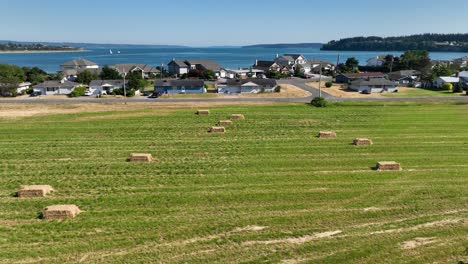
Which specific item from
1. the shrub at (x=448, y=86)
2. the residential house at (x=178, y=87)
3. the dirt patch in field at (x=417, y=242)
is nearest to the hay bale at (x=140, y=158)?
the dirt patch in field at (x=417, y=242)

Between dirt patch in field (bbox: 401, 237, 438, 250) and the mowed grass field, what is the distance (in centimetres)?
7

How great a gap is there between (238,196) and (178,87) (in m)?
55.8

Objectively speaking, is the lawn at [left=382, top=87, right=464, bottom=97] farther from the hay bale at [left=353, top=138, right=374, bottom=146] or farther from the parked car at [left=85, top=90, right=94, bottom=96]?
the parked car at [left=85, top=90, right=94, bottom=96]

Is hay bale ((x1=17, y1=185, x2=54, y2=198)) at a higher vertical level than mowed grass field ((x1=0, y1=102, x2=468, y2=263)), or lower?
higher

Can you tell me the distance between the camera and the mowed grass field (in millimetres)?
14820

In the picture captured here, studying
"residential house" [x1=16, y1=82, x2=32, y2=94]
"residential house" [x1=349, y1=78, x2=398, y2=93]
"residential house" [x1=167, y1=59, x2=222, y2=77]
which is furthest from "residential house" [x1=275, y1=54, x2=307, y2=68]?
"residential house" [x1=16, y1=82, x2=32, y2=94]

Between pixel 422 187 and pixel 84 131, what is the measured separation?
28.8 metres

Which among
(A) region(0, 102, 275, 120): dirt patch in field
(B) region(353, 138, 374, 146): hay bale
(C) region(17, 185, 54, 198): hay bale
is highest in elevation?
(B) region(353, 138, 374, 146): hay bale

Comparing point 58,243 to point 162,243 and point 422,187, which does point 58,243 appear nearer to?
point 162,243

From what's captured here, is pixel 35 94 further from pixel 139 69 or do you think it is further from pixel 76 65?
pixel 76 65

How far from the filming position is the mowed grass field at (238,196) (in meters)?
14.8

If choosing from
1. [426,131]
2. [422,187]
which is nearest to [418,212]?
[422,187]

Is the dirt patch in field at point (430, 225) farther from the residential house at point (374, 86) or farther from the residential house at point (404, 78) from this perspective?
the residential house at point (404, 78)

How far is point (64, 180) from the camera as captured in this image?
74.8 ft
